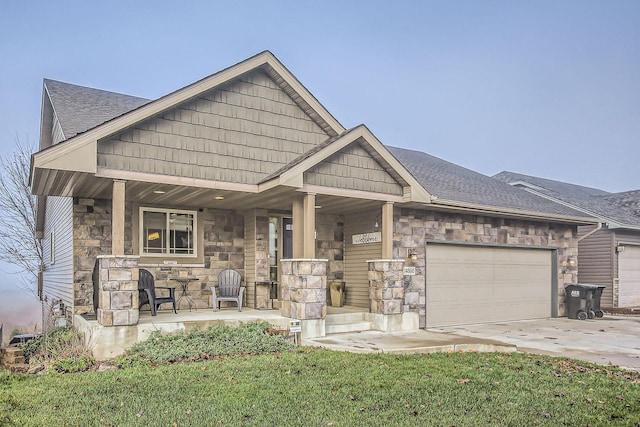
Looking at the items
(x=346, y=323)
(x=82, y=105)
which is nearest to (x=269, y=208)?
(x=346, y=323)

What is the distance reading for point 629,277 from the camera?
52.3 feet

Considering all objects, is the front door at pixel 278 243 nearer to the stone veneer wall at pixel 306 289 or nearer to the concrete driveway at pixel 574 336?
the stone veneer wall at pixel 306 289

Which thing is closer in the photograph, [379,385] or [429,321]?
[379,385]

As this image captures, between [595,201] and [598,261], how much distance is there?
2.99 metres

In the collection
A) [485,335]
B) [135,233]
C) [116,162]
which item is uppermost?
[116,162]

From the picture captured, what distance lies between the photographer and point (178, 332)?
7848mm

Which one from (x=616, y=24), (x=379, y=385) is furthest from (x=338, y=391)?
(x=616, y=24)

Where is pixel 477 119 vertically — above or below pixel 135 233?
above

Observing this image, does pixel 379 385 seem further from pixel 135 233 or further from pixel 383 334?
pixel 135 233

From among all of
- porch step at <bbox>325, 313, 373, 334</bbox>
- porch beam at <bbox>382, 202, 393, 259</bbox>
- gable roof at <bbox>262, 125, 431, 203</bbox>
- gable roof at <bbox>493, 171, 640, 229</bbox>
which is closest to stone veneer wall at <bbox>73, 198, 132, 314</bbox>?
gable roof at <bbox>262, 125, 431, 203</bbox>

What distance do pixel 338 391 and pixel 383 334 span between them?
4077 mm

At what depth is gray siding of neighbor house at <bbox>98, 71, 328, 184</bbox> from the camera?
7.95m

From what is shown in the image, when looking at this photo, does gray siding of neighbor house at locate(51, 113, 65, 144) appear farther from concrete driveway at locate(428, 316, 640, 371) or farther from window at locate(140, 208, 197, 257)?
→ concrete driveway at locate(428, 316, 640, 371)

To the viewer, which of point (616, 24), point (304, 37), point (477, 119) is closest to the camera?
point (616, 24)
